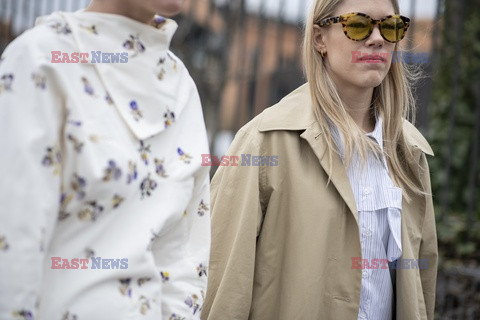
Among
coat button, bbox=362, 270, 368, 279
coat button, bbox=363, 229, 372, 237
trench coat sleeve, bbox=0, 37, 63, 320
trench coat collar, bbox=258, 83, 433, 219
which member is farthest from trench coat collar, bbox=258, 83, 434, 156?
trench coat sleeve, bbox=0, 37, 63, 320

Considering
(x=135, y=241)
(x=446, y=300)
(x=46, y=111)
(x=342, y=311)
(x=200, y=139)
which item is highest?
(x=46, y=111)

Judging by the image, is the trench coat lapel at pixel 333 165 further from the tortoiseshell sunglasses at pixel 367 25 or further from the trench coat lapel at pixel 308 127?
the tortoiseshell sunglasses at pixel 367 25

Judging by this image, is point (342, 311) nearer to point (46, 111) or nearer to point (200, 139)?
point (200, 139)

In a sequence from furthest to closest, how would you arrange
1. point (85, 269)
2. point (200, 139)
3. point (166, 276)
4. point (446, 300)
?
point (446, 300)
point (200, 139)
point (166, 276)
point (85, 269)

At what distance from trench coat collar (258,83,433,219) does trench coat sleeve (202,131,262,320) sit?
113 mm

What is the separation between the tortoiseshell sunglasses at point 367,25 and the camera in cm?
258

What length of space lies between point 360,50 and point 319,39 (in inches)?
8.1

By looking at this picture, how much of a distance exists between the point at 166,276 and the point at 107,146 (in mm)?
399

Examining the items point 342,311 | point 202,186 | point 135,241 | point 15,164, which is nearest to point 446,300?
point 342,311

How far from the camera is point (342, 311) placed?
8.05 ft

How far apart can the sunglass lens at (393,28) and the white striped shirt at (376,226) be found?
1.34 ft

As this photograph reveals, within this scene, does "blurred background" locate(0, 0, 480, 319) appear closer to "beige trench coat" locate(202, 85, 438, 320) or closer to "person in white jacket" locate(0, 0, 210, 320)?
"beige trench coat" locate(202, 85, 438, 320)

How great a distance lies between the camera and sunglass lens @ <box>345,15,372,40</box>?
8.46ft

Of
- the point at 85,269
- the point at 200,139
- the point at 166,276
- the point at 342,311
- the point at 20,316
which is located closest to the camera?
the point at 20,316
